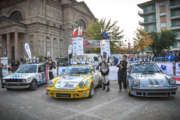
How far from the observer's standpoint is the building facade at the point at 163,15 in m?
41.8

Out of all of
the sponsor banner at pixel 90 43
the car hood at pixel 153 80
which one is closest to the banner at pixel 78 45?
the sponsor banner at pixel 90 43

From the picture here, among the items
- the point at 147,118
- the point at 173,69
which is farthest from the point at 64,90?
the point at 173,69

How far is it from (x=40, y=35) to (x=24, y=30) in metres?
4.11

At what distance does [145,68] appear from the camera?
21.9ft

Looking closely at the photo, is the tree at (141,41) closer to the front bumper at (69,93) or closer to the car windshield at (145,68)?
the car windshield at (145,68)

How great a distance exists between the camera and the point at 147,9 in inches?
1834

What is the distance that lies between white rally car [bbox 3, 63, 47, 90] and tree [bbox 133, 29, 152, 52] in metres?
24.7

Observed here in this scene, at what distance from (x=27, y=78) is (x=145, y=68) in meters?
6.01

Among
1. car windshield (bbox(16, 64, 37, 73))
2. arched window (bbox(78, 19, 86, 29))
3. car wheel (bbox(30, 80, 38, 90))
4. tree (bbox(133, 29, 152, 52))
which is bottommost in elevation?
car wheel (bbox(30, 80, 38, 90))

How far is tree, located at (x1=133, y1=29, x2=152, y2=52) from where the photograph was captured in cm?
2952

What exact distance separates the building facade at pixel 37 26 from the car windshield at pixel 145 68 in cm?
2509

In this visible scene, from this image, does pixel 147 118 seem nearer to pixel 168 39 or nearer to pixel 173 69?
pixel 173 69

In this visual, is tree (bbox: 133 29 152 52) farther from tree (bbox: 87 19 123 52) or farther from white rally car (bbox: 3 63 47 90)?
white rally car (bbox: 3 63 47 90)

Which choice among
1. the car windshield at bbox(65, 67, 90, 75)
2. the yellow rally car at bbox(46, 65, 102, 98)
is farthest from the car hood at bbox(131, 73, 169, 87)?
the car windshield at bbox(65, 67, 90, 75)
